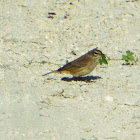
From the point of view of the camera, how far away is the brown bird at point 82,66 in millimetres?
9484

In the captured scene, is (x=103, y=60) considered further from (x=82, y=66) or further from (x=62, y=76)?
(x=62, y=76)

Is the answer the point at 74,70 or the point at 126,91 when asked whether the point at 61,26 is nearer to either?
the point at 74,70

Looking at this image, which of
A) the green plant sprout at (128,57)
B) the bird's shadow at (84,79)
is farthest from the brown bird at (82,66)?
the green plant sprout at (128,57)

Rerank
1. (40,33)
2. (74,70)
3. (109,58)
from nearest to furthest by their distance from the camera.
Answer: (74,70)
(109,58)
(40,33)

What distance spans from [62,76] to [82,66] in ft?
1.27

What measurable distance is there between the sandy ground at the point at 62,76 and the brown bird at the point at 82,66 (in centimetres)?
22

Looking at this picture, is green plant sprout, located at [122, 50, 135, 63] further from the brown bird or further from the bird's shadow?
the bird's shadow

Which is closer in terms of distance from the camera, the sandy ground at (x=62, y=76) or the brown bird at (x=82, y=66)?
the sandy ground at (x=62, y=76)

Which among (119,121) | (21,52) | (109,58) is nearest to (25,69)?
(21,52)

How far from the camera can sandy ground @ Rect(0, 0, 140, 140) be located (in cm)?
742

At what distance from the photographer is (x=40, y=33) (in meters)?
11.2

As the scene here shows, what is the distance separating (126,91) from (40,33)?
3.02 meters

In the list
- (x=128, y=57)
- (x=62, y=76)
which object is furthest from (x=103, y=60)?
(x=62, y=76)

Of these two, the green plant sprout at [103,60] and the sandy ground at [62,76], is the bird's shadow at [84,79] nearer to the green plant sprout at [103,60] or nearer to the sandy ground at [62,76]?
the sandy ground at [62,76]
